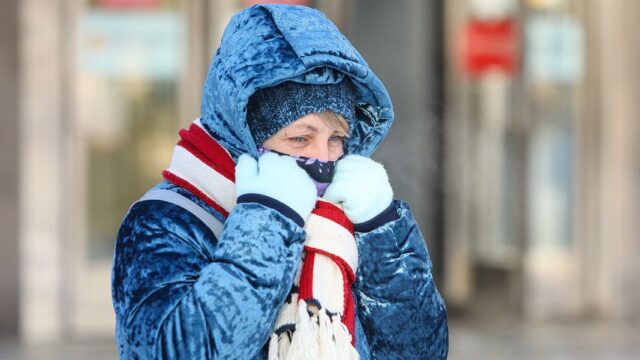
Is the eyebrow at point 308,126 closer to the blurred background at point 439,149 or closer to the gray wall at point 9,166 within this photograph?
the blurred background at point 439,149

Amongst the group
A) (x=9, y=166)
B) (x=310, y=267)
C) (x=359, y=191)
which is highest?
(x=359, y=191)

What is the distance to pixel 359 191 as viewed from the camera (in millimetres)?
1867

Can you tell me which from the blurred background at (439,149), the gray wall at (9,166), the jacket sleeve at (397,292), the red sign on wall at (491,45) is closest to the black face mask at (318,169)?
the jacket sleeve at (397,292)

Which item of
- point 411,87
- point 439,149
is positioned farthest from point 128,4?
point 439,149

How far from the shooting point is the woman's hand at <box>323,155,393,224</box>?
187 centimetres

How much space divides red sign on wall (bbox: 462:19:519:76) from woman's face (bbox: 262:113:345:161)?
239 inches

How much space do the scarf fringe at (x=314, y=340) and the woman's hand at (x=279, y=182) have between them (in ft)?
0.59

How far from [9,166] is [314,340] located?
219 inches

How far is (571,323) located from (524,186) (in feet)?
3.69

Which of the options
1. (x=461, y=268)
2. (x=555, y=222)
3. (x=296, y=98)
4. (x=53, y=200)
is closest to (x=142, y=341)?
(x=296, y=98)

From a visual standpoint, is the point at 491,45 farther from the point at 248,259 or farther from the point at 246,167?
the point at 248,259

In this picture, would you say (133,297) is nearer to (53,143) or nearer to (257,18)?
(257,18)

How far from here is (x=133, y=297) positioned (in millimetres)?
1751

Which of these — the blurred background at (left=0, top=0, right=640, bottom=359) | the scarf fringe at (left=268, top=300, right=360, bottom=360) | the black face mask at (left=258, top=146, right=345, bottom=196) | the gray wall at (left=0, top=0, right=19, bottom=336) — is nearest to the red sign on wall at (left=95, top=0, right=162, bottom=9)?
the blurred background at (left=0, top=0, right=640, bottom=359)
